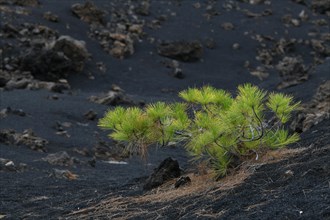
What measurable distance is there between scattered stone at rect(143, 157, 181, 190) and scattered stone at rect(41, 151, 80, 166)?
401cm

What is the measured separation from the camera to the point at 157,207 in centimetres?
516

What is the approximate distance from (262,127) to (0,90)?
13.0 m

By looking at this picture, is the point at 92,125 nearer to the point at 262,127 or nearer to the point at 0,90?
the point at 0,90

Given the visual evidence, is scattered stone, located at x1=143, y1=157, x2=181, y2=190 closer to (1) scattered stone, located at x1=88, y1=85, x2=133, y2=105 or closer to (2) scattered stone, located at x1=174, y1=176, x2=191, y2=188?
(2) scattered stone, located at x1=174, y1=176, x2=191, y2=188

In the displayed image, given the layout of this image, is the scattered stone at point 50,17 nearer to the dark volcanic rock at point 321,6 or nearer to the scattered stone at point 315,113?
the dark volcanic rock at point 321,6

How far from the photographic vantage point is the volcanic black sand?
5.07m

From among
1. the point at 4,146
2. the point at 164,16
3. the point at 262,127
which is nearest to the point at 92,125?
the point at 4,146

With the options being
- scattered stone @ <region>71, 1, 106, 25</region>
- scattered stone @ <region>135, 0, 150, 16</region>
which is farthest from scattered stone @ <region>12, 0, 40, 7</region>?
scattered stone @ <region>135, 0, 150, 16</region>

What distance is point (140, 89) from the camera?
21938 millimetres

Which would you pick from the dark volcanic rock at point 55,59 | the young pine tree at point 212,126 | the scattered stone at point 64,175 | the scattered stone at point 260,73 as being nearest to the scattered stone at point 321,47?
the scattered stone at point 260,73

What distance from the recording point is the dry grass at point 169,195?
513cm

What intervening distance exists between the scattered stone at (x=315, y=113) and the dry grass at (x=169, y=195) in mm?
3055

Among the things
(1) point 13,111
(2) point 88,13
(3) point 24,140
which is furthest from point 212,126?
(2) point 88,13

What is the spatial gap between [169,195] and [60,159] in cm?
492
